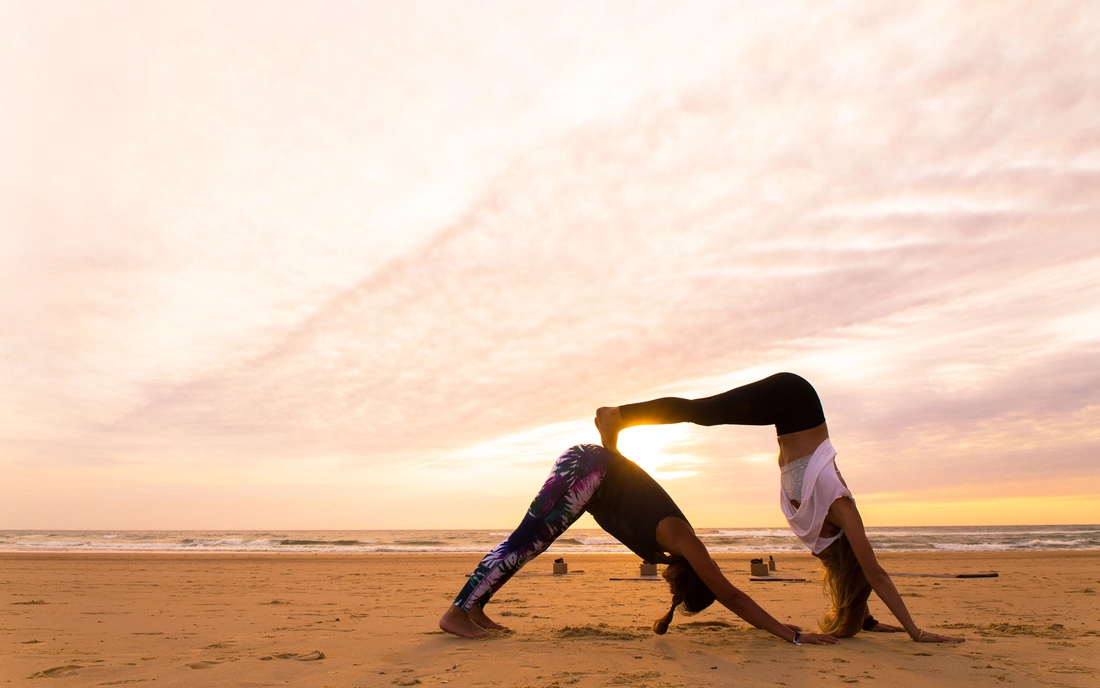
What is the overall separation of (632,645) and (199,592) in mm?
7982

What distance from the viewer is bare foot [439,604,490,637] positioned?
4.44 metres

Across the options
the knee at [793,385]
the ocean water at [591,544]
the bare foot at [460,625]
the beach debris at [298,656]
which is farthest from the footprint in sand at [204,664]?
the ocean water at [591,544]

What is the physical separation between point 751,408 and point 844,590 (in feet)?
5.35

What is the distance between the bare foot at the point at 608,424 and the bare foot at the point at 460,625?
62.8 inches

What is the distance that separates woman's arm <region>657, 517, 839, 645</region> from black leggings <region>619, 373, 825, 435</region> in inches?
26.8

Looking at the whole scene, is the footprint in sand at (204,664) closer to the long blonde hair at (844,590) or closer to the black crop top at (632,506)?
the black crop top at (632,506)

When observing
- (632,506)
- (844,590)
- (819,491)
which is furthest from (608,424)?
(844,590)

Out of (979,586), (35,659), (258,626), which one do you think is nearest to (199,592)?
(258,626)

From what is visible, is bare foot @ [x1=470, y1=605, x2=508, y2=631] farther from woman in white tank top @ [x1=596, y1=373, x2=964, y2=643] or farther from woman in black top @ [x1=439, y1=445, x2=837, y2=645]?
woman in white tank top @ [x1=596, y1=373, x2=964, y2=643]

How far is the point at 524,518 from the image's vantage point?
4430 mm

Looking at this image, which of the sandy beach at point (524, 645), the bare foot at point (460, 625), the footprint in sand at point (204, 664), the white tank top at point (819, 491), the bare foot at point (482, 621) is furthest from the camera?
the bare foot at point (482, 621)

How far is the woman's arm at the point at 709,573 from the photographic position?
3.99 metres

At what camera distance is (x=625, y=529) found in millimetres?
4152

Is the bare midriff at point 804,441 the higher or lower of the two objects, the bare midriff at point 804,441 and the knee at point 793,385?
the lower
